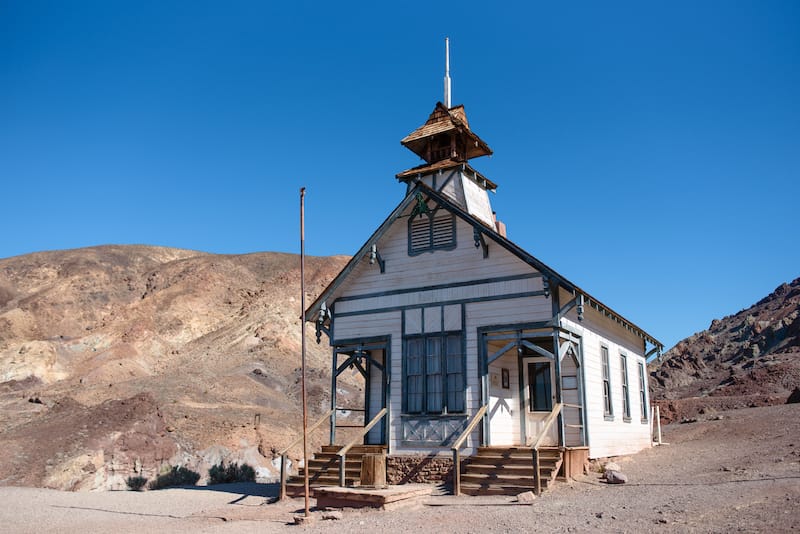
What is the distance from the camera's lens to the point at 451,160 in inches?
820

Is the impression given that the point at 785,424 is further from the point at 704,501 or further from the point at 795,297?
the point at 795,297

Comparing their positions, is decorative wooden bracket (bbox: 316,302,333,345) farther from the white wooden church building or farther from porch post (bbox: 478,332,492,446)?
porch post (bbox: 478,332,492,446)

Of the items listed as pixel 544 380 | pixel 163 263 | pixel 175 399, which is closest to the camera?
pixel 544 380

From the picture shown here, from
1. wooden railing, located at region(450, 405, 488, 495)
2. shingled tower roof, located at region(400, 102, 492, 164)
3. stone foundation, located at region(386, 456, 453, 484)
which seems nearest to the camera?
wooden railing, located at region(450, 405, 488, 495)

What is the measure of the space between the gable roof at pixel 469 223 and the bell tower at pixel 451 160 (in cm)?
212

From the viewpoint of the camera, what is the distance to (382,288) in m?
18.9

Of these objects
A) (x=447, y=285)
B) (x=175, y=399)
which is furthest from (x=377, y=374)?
(x=175, y=399)

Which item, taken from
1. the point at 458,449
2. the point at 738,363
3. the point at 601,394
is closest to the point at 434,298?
the point at 458,449

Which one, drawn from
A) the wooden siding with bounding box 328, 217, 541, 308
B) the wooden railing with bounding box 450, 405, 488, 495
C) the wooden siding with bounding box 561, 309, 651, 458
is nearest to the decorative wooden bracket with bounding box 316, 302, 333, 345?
the wooden siding with bounding box 328, 217, 541, 308

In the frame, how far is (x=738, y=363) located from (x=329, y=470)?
57192 mm

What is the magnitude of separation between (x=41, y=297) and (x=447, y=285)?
65208 millimetres

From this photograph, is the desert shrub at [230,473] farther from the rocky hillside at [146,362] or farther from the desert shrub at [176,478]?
the rocky hillside at [146,362]

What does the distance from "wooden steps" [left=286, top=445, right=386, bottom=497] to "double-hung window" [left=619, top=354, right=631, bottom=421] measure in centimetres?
798

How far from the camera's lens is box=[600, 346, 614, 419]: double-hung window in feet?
60.9
